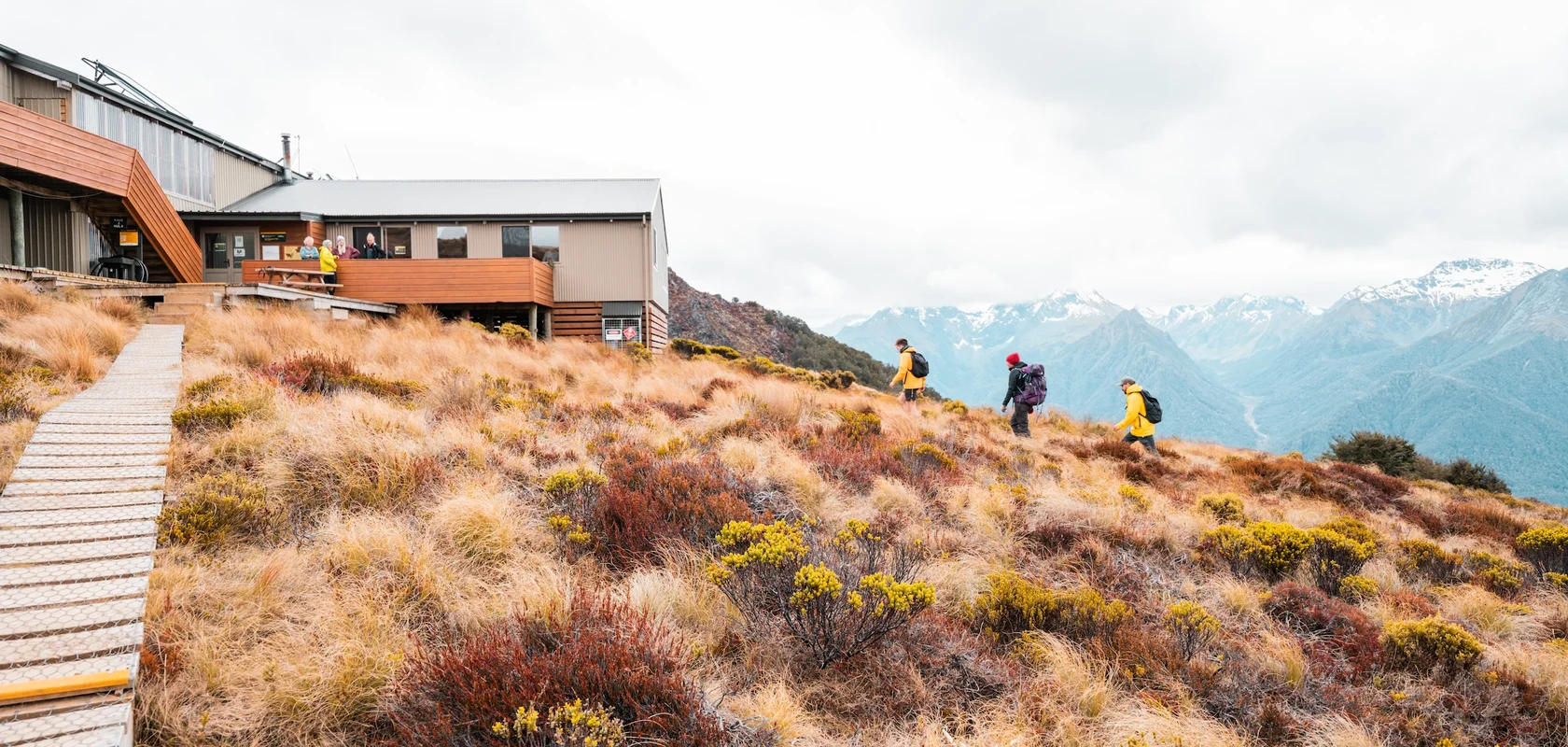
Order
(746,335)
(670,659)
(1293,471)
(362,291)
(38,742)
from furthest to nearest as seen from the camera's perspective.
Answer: (746,335) < (362,291) < (1293,471) < (670,659) < (38,742)

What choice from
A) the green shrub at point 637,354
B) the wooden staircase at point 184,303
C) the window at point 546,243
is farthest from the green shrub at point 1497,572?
the window at point 546,243

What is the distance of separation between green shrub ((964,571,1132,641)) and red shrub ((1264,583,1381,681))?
1.35 m

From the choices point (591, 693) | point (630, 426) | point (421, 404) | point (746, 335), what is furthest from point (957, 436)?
point (746, 335)

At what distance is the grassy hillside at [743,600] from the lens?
2719 millimetres

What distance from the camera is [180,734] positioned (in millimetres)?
2500

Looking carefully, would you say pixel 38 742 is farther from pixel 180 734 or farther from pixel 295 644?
pixel 295 644

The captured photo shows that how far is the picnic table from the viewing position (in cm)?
1523

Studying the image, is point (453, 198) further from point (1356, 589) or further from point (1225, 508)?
point (1356, 589)

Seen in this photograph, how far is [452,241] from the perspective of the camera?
1841 centimetres

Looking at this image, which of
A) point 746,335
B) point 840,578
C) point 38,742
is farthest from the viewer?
point 746,335

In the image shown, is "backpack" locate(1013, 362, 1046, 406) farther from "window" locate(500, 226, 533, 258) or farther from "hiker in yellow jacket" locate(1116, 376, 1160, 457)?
"window" locate(500, 226, 533, 258)

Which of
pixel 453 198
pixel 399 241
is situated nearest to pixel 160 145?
pixel 399 241

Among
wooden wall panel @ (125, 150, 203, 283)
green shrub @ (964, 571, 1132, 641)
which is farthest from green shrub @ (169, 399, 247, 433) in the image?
wooden wall panel @ (125, 150, 203, 283)

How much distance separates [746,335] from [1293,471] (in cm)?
3572
